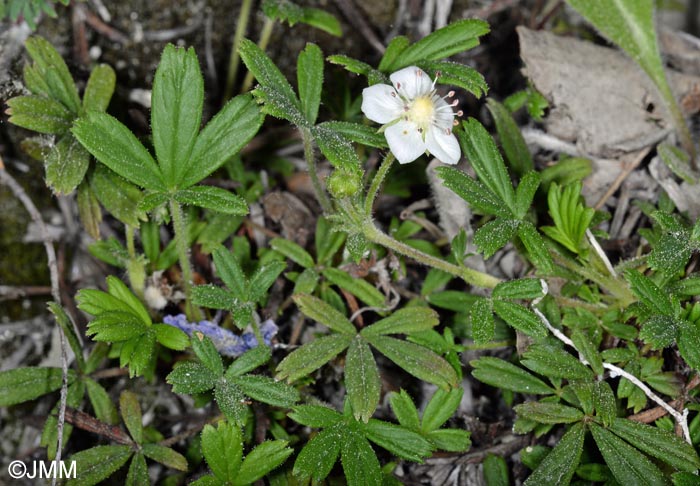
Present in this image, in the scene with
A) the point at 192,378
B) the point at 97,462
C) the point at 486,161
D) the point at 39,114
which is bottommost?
the point at 97,462

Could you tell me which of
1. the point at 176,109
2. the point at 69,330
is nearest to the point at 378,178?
the point at 176,109

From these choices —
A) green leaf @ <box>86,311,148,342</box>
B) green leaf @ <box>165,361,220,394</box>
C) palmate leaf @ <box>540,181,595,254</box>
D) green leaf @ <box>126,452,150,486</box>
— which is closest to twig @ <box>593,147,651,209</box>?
palmate leaf @ <box>540,181,595,254</box>

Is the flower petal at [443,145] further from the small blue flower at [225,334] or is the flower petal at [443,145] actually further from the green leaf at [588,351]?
the small blue flower at [225,334]

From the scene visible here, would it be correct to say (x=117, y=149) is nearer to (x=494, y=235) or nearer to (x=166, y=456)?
(x=166, y=456)

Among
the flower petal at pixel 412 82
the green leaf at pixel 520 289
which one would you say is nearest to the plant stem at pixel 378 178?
the flower petal at pixel 412 82

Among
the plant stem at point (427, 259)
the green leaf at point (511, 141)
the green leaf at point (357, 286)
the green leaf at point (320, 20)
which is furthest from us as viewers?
the green leaf at point (320, 20)

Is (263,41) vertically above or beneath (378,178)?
above
